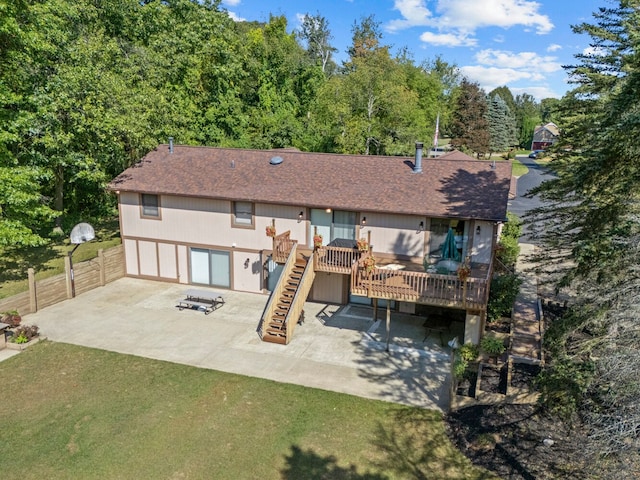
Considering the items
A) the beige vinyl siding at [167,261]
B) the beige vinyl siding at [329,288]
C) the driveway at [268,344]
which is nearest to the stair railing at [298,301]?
the driveway at [268,344]

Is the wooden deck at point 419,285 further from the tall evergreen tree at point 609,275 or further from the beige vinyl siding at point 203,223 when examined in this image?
the beige vinyl siding at point 203,223

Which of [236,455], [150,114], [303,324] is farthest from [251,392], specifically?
[150,114]

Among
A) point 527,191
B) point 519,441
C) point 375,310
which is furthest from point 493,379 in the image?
point 527,191

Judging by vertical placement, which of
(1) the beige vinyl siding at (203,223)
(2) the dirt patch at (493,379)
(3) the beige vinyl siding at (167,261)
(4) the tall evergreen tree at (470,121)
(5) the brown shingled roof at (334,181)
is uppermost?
(4) the tall evergreen tree at (470,121)

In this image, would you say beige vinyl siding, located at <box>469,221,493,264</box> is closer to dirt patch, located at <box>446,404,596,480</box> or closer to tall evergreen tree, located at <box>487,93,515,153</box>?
dirt patch, located at <box>446,404,596,480</box>

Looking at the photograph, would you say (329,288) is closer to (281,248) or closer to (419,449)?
(281,248)

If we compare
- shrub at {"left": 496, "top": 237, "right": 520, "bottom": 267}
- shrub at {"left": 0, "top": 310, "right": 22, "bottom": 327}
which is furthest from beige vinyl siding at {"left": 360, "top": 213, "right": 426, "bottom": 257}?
shrub at {"left": 0, "top": 310, "right": 22, "bottom": 327}

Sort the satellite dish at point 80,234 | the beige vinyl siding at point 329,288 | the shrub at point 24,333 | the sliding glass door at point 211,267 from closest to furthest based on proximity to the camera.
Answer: the shrub at point 24,333 → the beige vinyl siding at point 329,288 → the satellite dish at point 80,234 → the sliding glass door at point 211,267
